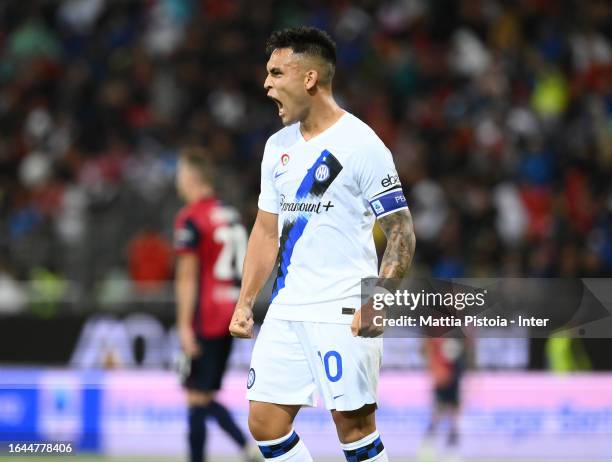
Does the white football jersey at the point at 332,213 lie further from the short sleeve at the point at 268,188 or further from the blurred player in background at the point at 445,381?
the blurred player in background at the point at 445,381

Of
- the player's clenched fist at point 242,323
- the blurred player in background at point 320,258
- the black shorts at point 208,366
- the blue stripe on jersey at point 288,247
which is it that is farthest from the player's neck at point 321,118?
the black shorts at point 208,366

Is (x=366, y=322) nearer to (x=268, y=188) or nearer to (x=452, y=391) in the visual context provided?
(x=268, y=188)

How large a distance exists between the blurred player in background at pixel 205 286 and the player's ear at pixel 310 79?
3.07 metres

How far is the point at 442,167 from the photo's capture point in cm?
1342

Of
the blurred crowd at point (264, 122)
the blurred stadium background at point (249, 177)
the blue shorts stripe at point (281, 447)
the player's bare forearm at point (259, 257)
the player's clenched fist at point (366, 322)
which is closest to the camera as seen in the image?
the player's clenched fist at point (366, 322)

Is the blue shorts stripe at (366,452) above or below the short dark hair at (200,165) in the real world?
below

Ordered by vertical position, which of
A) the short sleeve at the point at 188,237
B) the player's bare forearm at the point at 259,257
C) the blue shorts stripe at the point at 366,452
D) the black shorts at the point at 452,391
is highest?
the short sleeve at the point at 188,237

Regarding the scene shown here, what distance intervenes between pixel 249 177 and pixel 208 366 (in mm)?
5534

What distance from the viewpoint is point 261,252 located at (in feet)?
17.6

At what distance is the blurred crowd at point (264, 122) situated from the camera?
497 inches

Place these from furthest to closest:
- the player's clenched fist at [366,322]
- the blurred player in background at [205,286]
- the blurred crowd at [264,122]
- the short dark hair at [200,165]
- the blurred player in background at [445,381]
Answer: the blurred crowd at [264,122]
the blurred player in background at [445,381]
the short dark hair at [200,165]
the blurred player in background at [205,286]
the player's clenched fist at [366,322]

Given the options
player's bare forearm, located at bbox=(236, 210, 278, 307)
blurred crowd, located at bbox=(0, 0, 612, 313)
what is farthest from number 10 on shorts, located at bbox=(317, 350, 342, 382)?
blurred crowd, located at bbox=(0, 0, 612, 313)

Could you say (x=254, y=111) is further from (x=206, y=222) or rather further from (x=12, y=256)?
(x=206, y=222)

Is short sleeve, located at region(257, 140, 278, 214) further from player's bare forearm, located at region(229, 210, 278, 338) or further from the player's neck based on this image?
the player's neck
